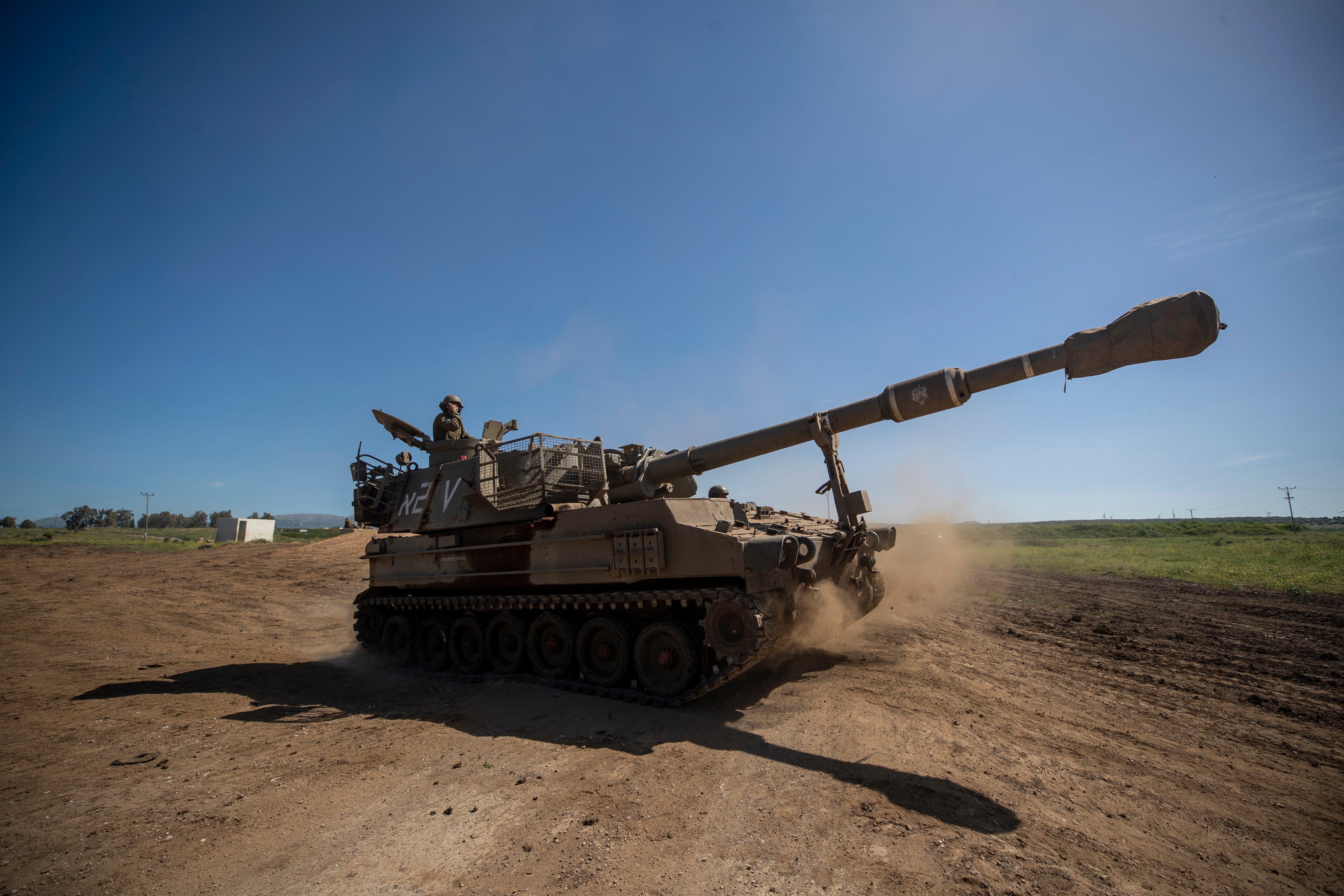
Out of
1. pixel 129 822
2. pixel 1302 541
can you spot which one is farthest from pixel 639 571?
pixel 1302 541

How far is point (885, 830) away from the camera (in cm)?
445

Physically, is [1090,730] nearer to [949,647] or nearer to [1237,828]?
[1237,828]

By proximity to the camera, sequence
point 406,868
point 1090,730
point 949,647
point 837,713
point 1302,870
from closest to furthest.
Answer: point 1302,870, point 406,868, point 1090,730, point 837,713, point 949,647

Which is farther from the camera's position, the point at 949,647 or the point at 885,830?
the point at 949,647

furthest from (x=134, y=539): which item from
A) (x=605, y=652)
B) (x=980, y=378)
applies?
(x=980, y=378)

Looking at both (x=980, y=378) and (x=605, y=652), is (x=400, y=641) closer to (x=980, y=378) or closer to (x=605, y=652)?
(x=605, y=652)

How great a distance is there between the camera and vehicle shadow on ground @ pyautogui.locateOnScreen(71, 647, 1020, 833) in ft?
16.9

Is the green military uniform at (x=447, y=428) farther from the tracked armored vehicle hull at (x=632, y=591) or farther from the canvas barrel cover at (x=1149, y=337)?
the canvas barrel cover at (x=1149, y=337)

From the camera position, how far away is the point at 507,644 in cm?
1046

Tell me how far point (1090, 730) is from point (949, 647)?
4.37 metres

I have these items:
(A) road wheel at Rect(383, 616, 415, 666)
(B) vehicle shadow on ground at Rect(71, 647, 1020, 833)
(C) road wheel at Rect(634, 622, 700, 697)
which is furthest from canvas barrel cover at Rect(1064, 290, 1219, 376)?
(A) road wheel at Rect(383, 616, 415, 666)

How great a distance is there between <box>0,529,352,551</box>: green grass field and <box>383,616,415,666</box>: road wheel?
72.7 feet

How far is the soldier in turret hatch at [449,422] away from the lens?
12023 millimetres

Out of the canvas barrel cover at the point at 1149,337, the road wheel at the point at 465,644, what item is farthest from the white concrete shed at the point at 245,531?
the canvas barrel cover at the point at 1149,337
